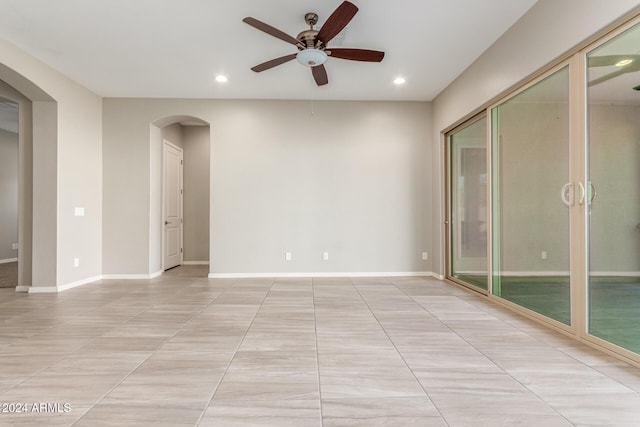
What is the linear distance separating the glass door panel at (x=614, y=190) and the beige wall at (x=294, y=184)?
312 centimetres

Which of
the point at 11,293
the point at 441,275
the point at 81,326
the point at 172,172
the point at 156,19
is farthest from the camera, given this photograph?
the point at 172,172

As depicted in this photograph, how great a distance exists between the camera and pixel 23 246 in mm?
4516

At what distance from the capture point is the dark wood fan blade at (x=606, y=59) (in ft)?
7.40

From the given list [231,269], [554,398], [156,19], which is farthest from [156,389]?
[231,269]

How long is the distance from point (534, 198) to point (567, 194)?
49 cm

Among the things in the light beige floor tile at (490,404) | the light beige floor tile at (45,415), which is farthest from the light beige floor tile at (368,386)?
the light beige floor tile at (45,415)

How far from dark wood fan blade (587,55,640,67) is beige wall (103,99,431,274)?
10.3ft

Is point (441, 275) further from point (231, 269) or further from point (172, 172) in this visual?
point (172, 172)

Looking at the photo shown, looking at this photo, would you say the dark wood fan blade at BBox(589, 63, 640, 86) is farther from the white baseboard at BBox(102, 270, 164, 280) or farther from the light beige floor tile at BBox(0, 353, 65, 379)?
the white baseboard at BBox(102, 270, 164, 280)

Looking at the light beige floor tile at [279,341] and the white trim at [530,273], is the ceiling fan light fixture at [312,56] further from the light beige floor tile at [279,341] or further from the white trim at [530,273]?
the white trim at [530,273]

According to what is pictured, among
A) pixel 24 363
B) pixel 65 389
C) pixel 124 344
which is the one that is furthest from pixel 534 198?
pixel 24 363

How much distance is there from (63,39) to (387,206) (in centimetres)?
478

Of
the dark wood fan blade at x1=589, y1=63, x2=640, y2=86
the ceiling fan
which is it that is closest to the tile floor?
the dark wood fan blade at x1=589, y1=63, x2=640, y2=86

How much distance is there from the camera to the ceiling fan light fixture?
120 inches
